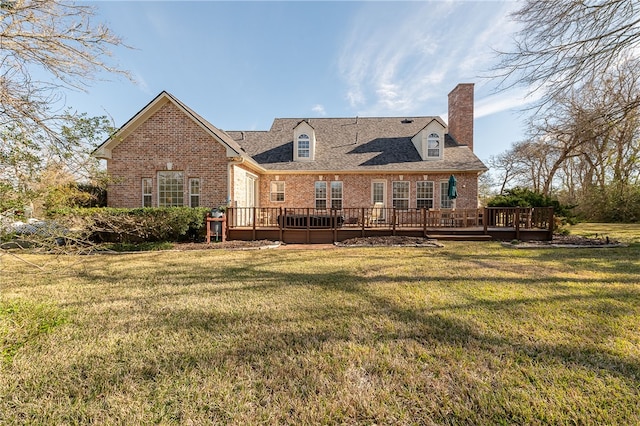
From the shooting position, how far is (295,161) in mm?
15516

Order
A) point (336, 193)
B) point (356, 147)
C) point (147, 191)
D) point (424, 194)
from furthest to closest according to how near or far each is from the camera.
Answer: point (356, 147)
point (336, 193)
point (424, 194)
point (147, 191)

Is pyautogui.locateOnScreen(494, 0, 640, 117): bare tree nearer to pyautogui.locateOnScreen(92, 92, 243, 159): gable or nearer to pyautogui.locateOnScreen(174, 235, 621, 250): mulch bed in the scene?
pyautogui.locateOnScreen(174, 235, 621, 250): mulch bed

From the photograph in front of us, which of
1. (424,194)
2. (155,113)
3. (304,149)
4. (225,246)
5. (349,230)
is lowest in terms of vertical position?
(225,246)

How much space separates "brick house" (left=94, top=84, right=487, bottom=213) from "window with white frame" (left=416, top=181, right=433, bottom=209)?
0.18ft

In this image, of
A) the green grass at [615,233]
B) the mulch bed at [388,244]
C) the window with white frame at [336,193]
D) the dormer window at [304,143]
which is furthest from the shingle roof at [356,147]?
the green grass at [615,233]

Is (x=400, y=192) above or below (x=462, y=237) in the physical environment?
above

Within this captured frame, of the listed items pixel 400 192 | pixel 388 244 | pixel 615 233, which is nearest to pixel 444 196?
pixel 400 192

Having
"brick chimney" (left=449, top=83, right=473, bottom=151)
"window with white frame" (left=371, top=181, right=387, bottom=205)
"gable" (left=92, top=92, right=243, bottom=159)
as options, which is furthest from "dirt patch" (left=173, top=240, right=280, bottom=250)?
"brick chimney" (left=449, top=83, right=473, bottom=151)

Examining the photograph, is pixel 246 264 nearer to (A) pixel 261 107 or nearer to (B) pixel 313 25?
(B) pixel 313 25

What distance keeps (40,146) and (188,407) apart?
4.80 metres

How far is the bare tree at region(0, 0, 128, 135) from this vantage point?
3.97 metres

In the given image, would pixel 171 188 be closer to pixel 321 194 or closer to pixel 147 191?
pixel 147 191

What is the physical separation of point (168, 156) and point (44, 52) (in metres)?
7.27

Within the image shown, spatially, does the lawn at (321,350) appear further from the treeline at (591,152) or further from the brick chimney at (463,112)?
the brick chimney at (463,112)
